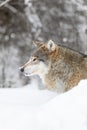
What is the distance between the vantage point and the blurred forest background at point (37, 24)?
17000 millimetres

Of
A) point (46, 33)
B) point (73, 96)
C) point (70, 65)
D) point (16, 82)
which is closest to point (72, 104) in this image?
point (73, 96)

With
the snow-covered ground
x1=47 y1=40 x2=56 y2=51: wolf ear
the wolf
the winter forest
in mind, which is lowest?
the winter forest

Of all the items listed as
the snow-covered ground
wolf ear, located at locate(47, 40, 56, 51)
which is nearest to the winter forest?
wolf ear, located at locate(47, 40, 56, 51)

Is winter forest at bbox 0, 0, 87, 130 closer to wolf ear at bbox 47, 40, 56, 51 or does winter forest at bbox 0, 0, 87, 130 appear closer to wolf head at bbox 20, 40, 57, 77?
wolf head at bbox 20, 40, 57, 77

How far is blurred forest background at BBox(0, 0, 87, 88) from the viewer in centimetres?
1700

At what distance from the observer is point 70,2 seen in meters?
17.4

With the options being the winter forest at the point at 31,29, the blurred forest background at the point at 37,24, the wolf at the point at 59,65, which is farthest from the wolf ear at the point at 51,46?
the blurred forest background at the point at 37,24

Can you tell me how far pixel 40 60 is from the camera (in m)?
7.20

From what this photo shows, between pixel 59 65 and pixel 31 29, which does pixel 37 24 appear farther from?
pixel 59 65

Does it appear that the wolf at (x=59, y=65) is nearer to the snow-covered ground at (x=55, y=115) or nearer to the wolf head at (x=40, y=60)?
the wolf head at (x=40, y=60)

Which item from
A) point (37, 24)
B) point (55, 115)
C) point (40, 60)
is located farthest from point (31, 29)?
point (55, 115)

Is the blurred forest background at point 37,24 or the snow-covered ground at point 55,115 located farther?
the blurred forest background at point 37,24

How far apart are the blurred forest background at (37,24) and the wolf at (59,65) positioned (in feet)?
30.5

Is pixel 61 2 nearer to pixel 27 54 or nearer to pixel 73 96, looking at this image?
pixel 27 54
